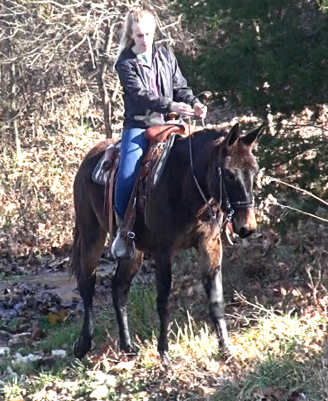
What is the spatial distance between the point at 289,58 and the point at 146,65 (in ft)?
5.96

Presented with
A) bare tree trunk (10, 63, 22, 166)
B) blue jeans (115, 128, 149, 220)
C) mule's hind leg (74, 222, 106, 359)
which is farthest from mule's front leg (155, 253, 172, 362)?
bare tree trunk (10, 63, 22, 166)

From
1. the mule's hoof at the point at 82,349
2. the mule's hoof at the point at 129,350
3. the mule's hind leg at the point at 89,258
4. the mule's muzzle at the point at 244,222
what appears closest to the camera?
the mule's muzzle at the point at 244,222

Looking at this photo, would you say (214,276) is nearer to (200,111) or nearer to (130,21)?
(200,111)

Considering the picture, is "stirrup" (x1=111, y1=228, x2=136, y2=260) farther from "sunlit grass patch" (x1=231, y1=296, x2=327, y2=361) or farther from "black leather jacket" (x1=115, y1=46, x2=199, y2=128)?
"sunlit grass patch" (x1=231, y1=296, x2=327, y2=361)

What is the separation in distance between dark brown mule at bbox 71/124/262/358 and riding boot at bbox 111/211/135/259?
0.42ft

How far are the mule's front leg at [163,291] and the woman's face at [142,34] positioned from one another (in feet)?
5.94

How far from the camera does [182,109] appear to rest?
287 inches

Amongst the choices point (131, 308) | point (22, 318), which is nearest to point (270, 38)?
point (131, 308)

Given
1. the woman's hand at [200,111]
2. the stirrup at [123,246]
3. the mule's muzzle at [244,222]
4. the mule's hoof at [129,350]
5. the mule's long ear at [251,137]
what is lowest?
the mule's hoof at [129,350]

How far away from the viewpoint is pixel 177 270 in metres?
10.7

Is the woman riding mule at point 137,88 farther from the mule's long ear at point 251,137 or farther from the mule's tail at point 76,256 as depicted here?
the mule's tail at point 76,256

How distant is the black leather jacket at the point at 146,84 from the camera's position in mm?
7621

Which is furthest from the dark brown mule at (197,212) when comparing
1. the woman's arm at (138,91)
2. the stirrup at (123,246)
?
the woman's arm at (138,91)

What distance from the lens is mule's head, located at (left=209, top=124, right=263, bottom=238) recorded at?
6793 millimetres
